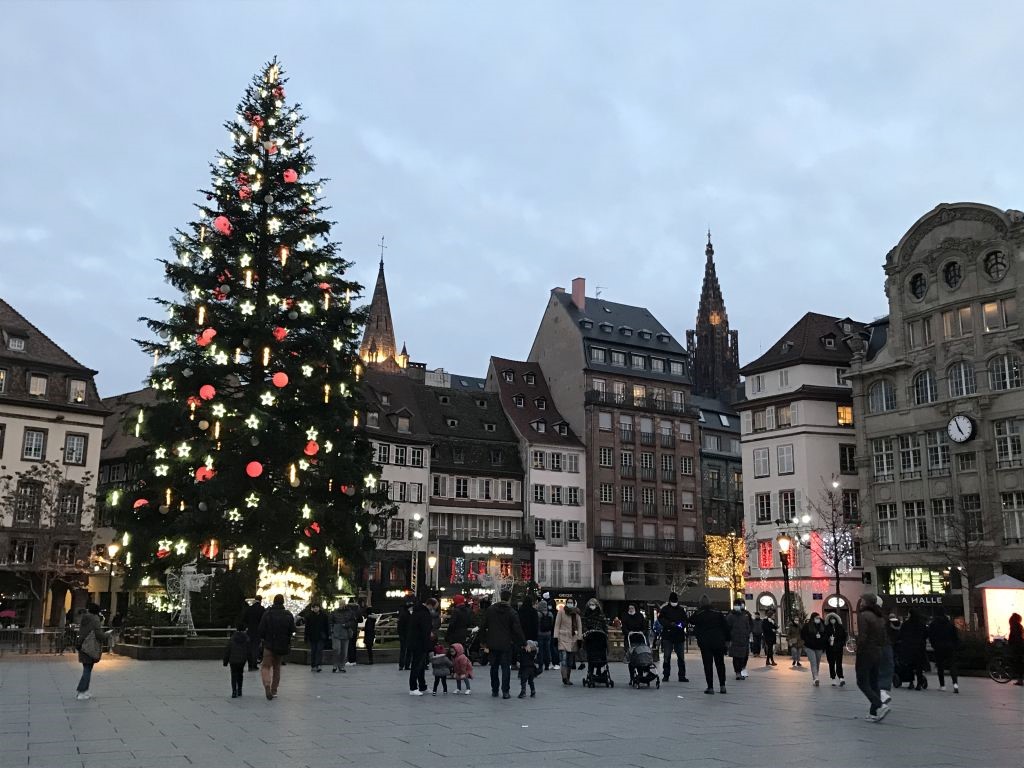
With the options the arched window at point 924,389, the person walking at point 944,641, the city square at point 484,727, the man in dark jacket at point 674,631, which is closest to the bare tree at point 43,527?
the city square at point 484,727

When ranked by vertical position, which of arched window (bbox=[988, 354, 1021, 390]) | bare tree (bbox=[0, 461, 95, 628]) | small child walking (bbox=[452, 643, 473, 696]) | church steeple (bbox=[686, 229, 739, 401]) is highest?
church steeple (bbox=[686, 229, 739, 401])

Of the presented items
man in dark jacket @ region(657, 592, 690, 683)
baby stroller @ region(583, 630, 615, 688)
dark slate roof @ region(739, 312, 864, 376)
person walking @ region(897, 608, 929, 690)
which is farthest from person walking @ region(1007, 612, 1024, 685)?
dark slate roof @ region(739, 312, 864, 376)

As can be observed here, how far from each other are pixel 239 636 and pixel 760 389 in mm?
51057

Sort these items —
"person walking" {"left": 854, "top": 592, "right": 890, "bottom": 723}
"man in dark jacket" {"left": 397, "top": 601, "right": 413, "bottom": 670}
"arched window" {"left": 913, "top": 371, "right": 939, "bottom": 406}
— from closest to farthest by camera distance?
"person walking" {"left": 854, "top": 592, "right": 890, "bottom": 723}
"man in dark jacket" {"left": 397, "top": 601, "right": 413, "bottom": 670}
"arched window" {"left": 913, "top": 371, "right": 939, "bottom": 406}

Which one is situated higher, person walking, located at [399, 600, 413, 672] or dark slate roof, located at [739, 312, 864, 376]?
dark slate roof, located at [739, 312, 864, 376]

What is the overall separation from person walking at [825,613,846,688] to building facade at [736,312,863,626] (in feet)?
118

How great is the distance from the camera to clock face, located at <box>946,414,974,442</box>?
1957 inches

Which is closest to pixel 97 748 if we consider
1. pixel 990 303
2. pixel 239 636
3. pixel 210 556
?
pixel 239 636

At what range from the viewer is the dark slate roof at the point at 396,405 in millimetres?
67500

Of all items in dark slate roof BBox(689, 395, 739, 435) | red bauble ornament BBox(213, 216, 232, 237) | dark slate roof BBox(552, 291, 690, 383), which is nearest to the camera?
red bauble ornament BBox(213, 216, 232, 237)

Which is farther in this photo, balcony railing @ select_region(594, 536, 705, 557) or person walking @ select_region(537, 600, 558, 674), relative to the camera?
balcony railing @ select_region(594, 536, 705, 557)

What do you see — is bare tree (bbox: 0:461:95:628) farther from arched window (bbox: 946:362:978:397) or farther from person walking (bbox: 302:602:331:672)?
arched window (bbox: 946:362:978:397)

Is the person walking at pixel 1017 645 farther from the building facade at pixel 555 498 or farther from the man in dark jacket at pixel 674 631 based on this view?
the building facade at pixel 555 498

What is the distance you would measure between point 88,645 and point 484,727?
23.9ft
